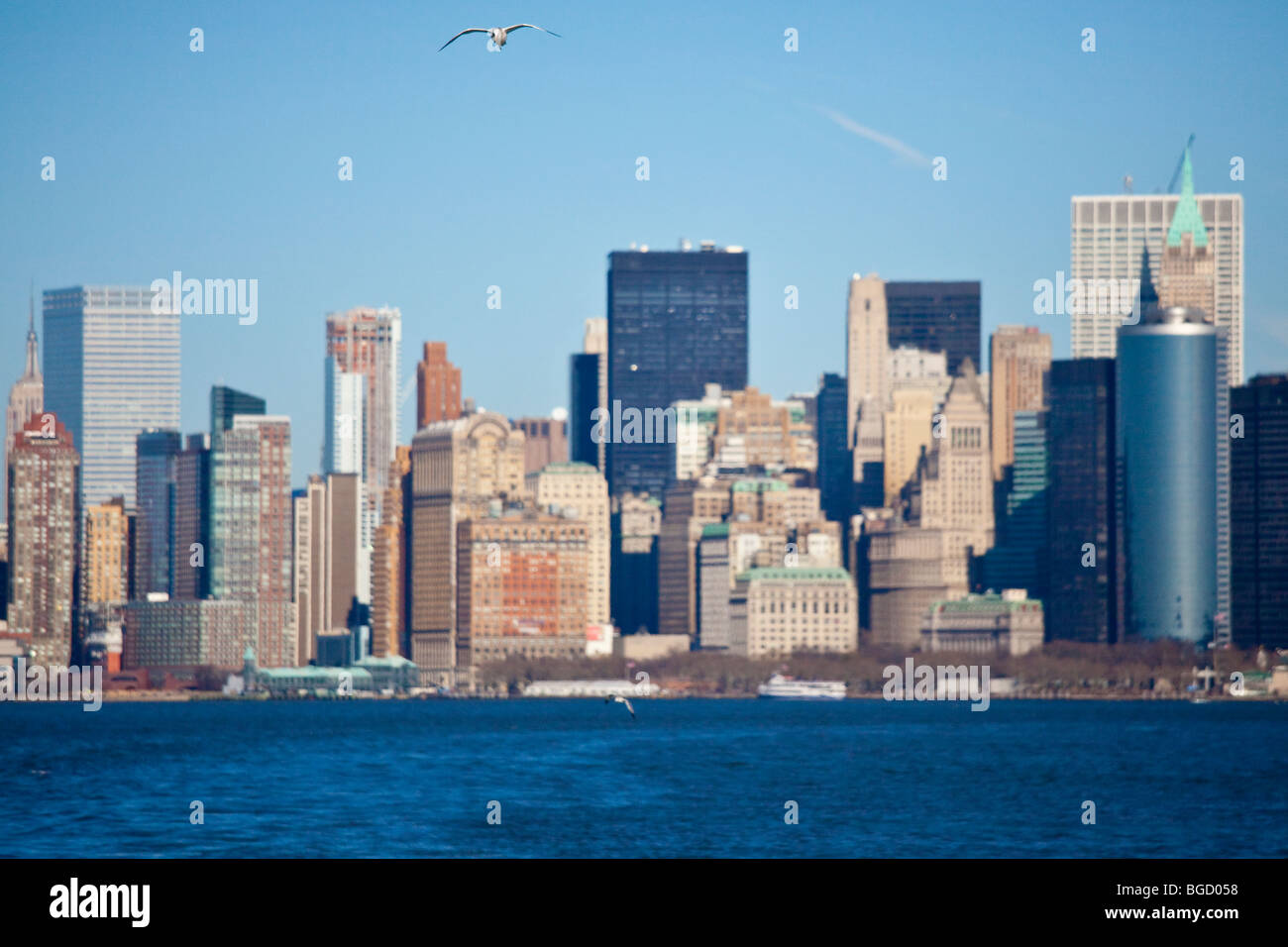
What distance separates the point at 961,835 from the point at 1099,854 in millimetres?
6627

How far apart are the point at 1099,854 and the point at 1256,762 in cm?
5752

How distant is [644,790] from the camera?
79.7 m

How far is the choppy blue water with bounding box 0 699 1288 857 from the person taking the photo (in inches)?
Result: 2333

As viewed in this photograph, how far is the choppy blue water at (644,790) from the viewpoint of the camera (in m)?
59.2

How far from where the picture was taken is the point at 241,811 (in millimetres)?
70312
